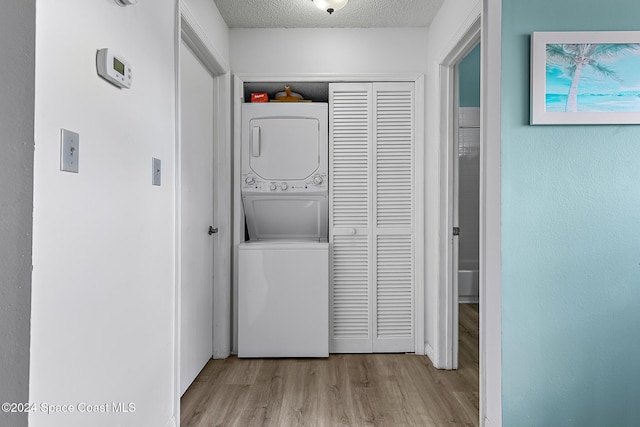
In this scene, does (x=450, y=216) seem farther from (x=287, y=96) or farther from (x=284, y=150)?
(x=287, y=96)

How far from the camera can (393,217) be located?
3166mm

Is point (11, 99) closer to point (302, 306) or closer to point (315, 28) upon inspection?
point (302, 306)

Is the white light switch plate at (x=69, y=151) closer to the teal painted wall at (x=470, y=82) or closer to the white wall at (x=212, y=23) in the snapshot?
the white wall at (x=212, y=23)

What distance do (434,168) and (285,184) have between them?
106 centimetres

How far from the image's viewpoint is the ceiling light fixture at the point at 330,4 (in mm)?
2607

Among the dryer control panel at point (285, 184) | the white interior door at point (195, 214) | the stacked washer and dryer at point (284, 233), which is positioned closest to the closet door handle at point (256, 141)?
the stacked washer and dryer at point (284, 233)

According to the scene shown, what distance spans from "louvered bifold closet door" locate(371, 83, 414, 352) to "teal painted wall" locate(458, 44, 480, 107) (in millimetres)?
1607

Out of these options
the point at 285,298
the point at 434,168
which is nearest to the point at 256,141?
the point at 285,298

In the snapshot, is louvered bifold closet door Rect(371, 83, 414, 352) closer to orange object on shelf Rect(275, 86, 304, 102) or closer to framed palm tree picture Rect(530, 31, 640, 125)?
orange object on shelf Rect(275, 86, 304, 102)

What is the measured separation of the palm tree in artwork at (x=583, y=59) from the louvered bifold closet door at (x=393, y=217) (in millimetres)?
1428

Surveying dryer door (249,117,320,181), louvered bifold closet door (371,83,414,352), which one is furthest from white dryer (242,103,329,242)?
louvered bifold closet door (371,83,414,352)

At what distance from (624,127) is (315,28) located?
215 centimetres

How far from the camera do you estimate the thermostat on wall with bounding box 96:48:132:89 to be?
1289 millimetres

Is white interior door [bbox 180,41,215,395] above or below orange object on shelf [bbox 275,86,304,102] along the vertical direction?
below
